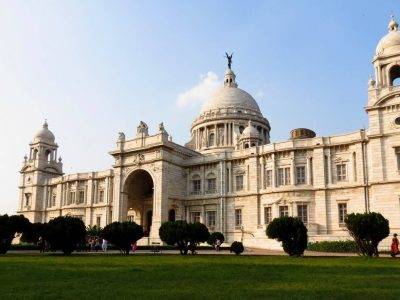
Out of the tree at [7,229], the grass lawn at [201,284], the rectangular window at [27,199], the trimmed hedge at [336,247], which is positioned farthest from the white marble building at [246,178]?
the grass lawn at [201,284]

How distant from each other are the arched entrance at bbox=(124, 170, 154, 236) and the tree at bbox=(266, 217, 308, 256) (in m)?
31.0

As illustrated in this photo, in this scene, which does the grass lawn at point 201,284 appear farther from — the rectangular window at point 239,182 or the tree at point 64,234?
the rectangular window at point 239,182

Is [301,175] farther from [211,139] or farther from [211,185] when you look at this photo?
[211,139]

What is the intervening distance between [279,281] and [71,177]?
193 ft

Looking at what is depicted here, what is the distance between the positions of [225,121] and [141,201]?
18.8m

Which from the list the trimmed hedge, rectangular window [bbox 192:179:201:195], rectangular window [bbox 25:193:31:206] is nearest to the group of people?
rectangular window [bbox 192:179:201:195]

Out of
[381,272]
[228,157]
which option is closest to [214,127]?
→ [228,157]

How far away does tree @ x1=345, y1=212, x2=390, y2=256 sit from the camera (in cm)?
2642

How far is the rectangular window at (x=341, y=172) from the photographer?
4503 centimetres

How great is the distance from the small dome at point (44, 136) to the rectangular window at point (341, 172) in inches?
1925

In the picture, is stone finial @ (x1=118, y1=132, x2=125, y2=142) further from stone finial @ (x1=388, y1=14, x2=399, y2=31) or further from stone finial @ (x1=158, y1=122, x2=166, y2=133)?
stone finial @ (x1=388, y1=14, x2=399, y2=31)

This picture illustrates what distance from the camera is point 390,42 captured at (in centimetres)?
4375

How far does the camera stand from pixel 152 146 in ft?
172

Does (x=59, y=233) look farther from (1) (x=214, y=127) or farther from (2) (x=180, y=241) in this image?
(1) (x=214, y=127)
